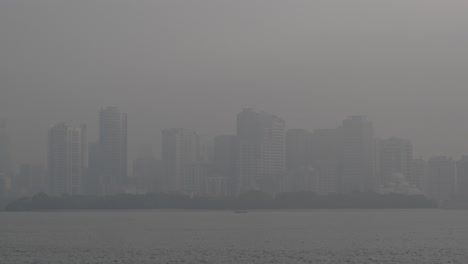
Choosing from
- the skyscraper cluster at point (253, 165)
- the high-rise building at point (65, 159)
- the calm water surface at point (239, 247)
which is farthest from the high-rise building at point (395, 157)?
the calm water surface at point (239, 247)

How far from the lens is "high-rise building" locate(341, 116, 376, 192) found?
165m

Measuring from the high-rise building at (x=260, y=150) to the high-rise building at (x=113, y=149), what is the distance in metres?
26.6

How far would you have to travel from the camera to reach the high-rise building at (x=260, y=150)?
558 feet

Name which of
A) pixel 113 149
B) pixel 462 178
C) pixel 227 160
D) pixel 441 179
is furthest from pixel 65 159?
pixel 462 178

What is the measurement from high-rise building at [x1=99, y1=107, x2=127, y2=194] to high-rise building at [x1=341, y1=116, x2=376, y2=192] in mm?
48945

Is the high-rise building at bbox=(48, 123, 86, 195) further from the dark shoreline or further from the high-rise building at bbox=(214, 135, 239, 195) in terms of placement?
the high-rise building at bbox=(214, 135, 239, 195)

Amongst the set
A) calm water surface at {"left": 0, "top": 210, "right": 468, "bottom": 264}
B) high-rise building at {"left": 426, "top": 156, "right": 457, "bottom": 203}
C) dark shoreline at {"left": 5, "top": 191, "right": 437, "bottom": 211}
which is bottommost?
calm water surface at {"left": 0, "top": 210, "right": 468, "bottom": 264}

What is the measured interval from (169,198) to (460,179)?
2521 inches

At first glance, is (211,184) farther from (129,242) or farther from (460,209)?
(129,242)

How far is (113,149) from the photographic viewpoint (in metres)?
176

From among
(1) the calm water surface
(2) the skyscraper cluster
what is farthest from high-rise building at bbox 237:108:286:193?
(1) the calm water surface

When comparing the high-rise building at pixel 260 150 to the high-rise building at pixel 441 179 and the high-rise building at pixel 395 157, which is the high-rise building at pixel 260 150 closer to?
the high-rise building at pixel 395 157

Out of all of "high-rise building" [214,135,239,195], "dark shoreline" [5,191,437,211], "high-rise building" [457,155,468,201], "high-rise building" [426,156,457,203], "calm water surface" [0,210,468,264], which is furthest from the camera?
"high-rise building" [214,135,239,195]

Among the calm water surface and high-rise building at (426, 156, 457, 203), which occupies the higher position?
high-rise building at (426, 156, 457, 203)
